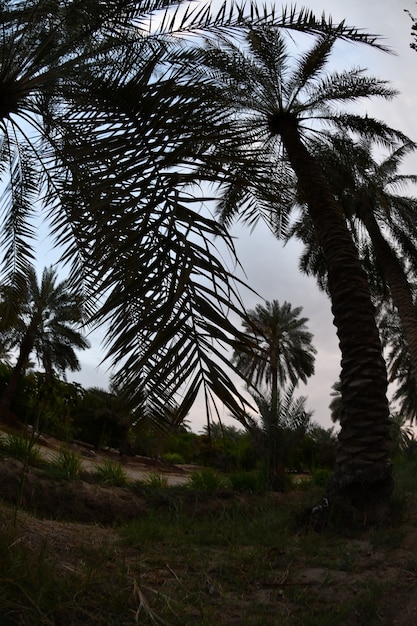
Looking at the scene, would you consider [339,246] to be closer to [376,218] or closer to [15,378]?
[376,218]

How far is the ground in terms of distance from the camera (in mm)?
3631

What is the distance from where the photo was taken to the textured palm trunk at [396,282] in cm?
1492

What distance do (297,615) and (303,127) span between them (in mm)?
9038

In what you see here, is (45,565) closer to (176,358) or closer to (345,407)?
(176,358)

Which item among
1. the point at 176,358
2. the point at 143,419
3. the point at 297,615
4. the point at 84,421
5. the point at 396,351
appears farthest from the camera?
the point at 84,421

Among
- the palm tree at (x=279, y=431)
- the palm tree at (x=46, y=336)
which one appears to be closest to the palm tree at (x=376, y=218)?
the palm tree at (x=279, y=431)

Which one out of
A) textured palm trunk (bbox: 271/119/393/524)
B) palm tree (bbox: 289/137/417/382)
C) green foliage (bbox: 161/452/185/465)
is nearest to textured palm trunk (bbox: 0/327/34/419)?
green foliage (bbox: 161/452/185/465)

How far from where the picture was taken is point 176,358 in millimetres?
2318

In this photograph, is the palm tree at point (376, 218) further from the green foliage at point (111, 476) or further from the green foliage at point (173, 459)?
the green foliage at point (173, 459)

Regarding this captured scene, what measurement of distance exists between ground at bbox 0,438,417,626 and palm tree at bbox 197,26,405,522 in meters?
0.72

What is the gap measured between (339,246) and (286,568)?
4.75 meters

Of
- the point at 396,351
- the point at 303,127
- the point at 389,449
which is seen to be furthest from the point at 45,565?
the point at 396,351

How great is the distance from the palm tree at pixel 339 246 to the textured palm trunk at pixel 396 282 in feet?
18.8

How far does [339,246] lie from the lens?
317 inches
